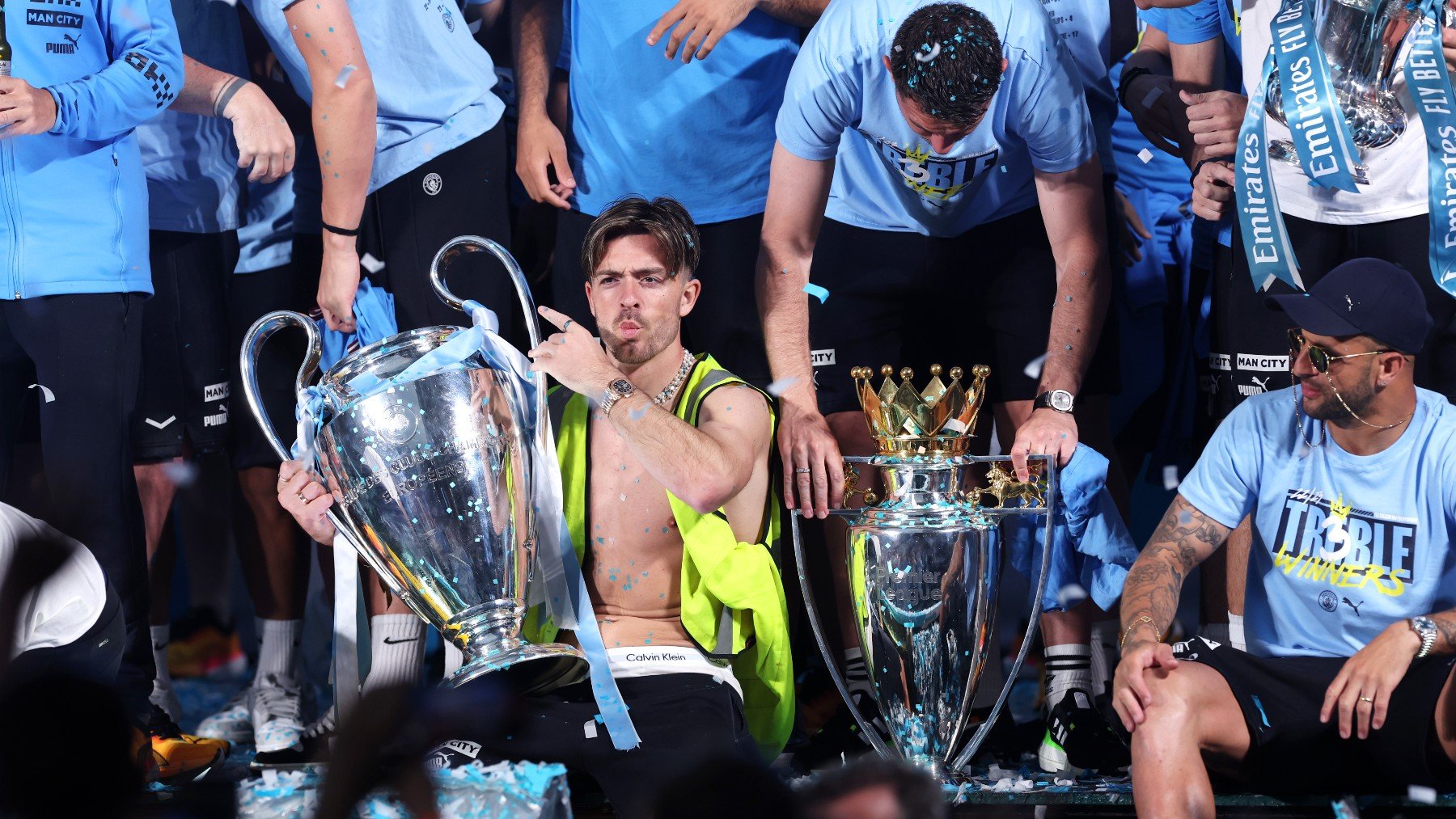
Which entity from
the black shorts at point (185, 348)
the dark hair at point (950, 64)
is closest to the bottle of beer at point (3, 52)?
the black shorts at point (185, 348)

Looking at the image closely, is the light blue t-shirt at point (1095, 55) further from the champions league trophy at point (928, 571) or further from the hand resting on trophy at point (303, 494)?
the hand resting on trophy at point (303, 494)

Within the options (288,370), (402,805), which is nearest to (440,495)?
(288,370)

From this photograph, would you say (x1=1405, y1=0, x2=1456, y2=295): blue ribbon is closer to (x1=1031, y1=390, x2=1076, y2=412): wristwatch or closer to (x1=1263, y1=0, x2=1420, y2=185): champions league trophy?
(x1=1263, y1=0, x2=1420, y2=185): champions league trophy

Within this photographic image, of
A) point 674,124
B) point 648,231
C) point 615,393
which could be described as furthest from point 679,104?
point 615,393

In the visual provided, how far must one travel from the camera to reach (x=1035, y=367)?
2.95 m

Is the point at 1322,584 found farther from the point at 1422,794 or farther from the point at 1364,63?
the point at 1364,63

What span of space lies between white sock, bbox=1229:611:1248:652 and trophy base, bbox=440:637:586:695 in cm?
144

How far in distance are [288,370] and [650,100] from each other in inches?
42.3

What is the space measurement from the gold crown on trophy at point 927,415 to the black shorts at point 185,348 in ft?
5.11

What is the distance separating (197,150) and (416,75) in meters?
0.54

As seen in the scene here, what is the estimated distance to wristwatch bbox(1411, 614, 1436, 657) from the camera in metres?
2.35

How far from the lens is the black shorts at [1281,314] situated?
2.78 m

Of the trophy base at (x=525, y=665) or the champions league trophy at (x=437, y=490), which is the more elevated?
the champions league trophy at (x=437, y=490)

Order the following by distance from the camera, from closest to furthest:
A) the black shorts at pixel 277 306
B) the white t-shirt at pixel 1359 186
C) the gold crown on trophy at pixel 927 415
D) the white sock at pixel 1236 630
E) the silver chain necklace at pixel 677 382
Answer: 1. the gold crown on trophy at pixel 927 415
2. the silver chain necklace at pixel 677 382
3. the white t-shirt at pixel 1359 186
4. the white sock at pixel 1236 630
5. the black shorts at pixel 277 306
